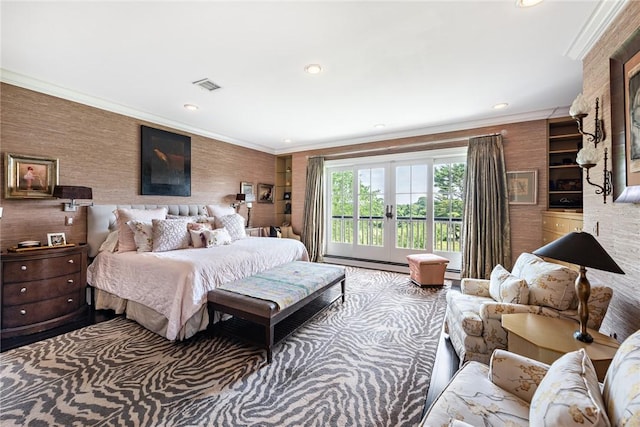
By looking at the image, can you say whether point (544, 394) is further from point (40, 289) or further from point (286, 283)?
point (40, 289)

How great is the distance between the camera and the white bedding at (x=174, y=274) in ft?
7.50

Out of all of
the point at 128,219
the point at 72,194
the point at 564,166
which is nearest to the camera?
the point at 72,194

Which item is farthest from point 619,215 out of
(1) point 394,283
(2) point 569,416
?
(1) point 394,283

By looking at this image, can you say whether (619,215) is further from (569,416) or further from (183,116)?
(183,116)

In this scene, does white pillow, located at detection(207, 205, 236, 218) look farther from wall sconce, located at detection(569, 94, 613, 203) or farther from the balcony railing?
wall sconce, located at detection(569, 94, 613, 203)

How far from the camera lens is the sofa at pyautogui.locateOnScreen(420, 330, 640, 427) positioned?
74cm

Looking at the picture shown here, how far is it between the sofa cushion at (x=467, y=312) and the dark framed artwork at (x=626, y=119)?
1175 millimetres

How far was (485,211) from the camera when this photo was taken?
3.95 meters

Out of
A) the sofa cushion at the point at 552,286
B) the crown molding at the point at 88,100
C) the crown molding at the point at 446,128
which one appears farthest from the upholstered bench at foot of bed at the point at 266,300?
the crown molding at the point at 446,128

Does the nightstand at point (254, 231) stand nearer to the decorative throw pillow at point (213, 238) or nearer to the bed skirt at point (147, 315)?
the decorative throw pillow at point (213, 238)

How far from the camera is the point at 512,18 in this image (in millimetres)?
1859

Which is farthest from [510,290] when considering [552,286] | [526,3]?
[526,3]

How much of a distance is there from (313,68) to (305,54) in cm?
22

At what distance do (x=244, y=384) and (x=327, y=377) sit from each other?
59 cm
